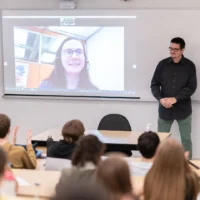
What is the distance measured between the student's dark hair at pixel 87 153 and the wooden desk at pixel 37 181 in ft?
0.89

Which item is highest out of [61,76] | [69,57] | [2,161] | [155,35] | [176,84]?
[155,35]

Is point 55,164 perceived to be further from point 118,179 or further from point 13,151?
point 118,179

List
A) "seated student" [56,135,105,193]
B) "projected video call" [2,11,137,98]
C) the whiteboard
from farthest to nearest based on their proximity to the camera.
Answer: "projected video call" [2,11,137,98] < the whiteboard < "seated student" [56,135,105,193]

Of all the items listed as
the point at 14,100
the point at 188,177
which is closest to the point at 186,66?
the point at 14,100

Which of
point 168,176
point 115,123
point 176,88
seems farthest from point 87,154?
point 176,88

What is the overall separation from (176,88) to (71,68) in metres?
1.69

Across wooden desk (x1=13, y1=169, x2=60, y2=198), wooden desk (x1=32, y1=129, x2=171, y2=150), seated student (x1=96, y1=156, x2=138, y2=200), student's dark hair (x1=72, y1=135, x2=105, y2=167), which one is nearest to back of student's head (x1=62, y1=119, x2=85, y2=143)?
wooden desk (x1=13, y1=169, x2=60, y2=198)

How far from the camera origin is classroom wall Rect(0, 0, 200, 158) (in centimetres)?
564

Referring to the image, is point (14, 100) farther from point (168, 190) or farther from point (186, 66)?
point (168, 190)

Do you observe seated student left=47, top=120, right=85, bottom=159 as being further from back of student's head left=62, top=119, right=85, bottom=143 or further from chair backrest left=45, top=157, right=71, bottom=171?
chair backrest left=45, top=157, right=71, bottom=171

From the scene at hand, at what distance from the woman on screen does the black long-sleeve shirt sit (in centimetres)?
105

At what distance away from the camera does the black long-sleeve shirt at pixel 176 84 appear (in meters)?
5.27

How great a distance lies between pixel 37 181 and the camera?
9.23 ft

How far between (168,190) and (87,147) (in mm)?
570
